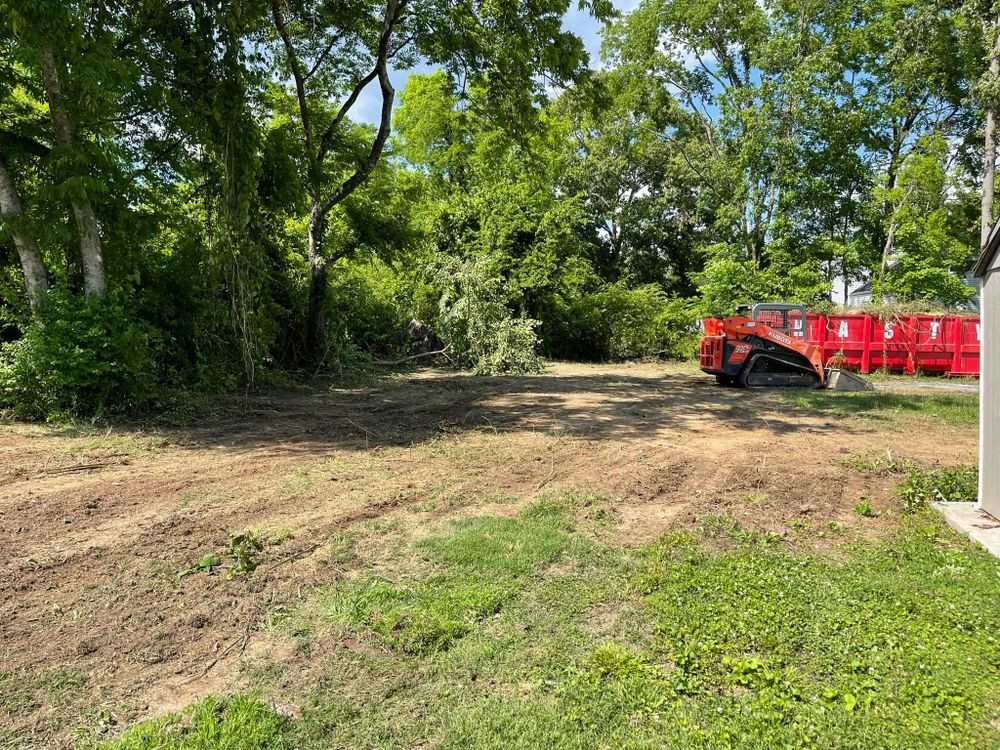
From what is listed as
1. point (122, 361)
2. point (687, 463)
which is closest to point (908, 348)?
point (687, 463)

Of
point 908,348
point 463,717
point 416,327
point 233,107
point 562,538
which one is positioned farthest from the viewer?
point 416,327

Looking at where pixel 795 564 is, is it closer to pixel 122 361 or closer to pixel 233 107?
pixel 122 361

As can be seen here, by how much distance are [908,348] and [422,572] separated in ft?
64.2

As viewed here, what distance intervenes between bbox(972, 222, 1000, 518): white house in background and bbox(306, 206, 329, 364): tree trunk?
12789 millimetres

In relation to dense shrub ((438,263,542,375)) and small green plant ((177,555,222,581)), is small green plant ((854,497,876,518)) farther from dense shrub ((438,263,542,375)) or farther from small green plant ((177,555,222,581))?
dense shrub ((438,263,542,375))

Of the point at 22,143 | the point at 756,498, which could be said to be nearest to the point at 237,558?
the point at 756,498

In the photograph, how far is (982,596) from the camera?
12.5 ft

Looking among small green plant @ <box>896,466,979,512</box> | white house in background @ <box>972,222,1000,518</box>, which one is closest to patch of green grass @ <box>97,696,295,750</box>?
small green plant @ <box>896,466,979,512</box>

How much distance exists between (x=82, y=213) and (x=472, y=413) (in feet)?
21.4

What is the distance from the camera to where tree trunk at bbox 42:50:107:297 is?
8.22 m

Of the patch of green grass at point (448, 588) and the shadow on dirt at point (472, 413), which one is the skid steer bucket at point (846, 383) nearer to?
the shadow on dirt at point (472, 413)

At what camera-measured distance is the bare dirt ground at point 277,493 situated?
3191 millimetres

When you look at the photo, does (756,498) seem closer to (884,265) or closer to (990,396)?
(990,396)

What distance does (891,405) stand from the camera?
1167cm
